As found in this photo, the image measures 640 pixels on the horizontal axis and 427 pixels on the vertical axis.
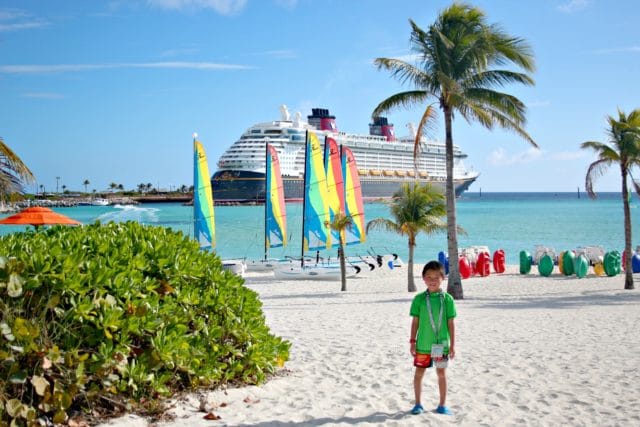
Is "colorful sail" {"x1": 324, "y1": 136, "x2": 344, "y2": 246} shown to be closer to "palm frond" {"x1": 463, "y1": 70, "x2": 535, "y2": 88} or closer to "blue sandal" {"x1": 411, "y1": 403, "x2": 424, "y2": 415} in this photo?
"palm frond" {"x1": 463, "y1": 70, "x2": 535, "y2": 88}

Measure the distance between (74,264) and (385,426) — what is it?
2.29 m

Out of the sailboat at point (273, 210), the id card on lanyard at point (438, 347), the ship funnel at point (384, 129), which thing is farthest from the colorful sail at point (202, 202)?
the ship funnel at point (384, 129)

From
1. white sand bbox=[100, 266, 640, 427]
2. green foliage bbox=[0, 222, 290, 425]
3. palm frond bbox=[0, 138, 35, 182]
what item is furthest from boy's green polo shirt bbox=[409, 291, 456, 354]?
palm frond bbox=[0, 138, 35, 182]

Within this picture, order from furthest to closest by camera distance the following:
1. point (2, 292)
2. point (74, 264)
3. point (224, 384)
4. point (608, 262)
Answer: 1. point (608, 262)
2. point (224, 384)
3. point (74, 264)
4. point (2, 292)

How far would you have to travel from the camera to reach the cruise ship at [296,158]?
2955 inches

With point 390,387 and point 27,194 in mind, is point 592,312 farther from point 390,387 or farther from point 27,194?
point 27,194

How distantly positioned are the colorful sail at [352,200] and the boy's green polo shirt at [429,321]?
64.3 ft

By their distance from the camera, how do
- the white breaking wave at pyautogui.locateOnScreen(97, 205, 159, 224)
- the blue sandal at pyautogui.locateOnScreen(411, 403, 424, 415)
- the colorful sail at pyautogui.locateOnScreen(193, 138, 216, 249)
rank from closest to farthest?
the blue sandal at pyautogui.locateOnScreen(411, 403, 424, 415) < the colorful sail at pyautogui.locateOnScreen(193, 138, 216, 249) < the white breaking wave at pyautogui.locateOnScreen(97, 205, 159, 224)

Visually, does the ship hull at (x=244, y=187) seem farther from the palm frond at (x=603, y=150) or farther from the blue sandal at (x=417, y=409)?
the blue sandal at (x=417, y=409)

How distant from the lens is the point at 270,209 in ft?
78.0

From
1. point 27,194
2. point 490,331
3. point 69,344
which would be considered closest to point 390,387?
point 69,344

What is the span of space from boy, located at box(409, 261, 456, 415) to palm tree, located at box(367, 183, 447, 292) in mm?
12037

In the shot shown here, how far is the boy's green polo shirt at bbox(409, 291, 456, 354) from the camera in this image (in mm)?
4477

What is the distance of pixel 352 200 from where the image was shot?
24.5m
